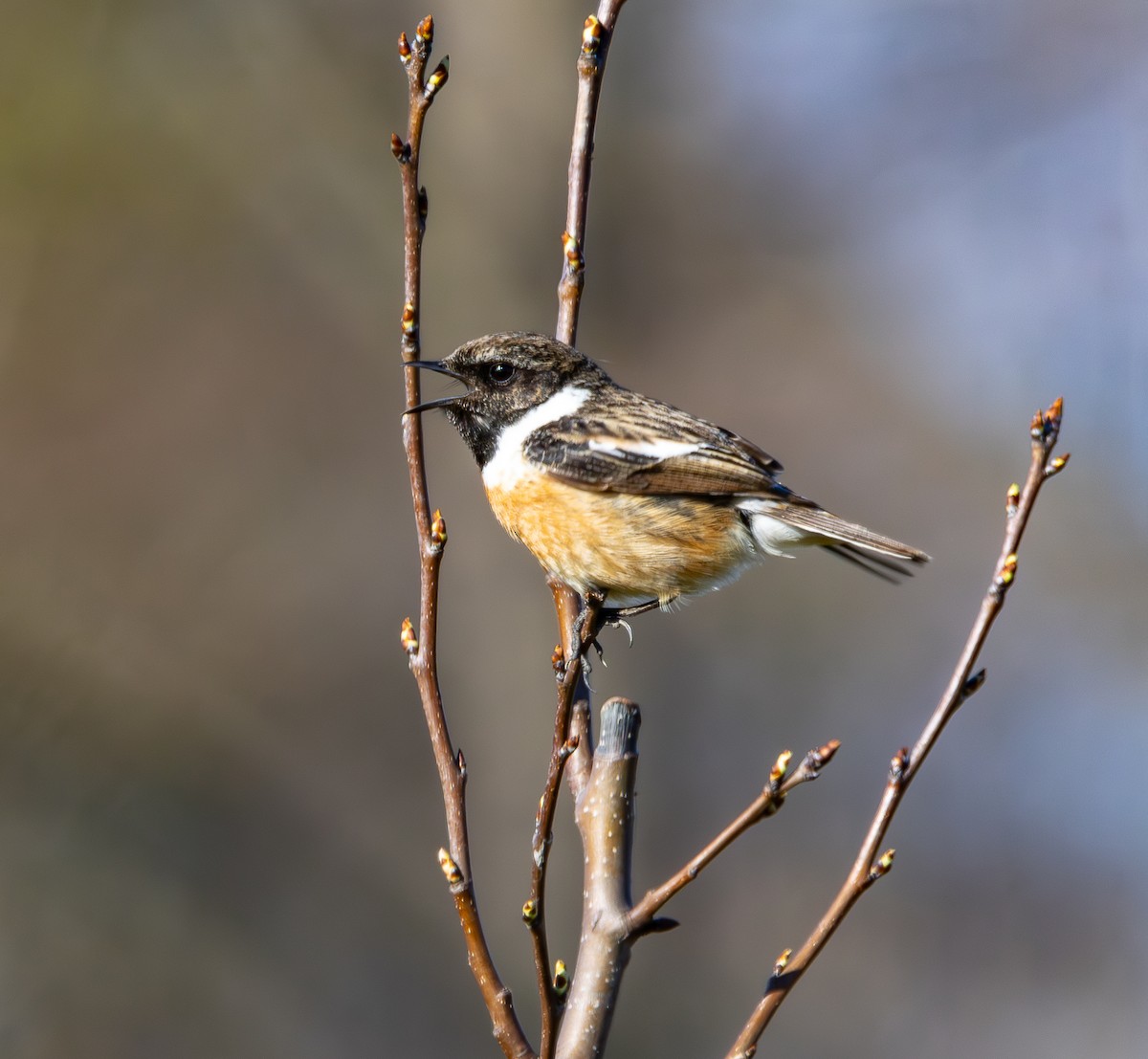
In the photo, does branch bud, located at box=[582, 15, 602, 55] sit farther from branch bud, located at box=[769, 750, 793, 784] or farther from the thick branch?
branch bud, located at box=[769, 750, 793, 784]

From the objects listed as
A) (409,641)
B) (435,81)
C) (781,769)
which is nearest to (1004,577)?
(781,769)

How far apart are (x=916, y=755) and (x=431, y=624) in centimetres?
93

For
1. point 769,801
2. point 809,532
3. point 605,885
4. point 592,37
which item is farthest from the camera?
point 809,532

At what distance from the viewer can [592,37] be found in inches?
128

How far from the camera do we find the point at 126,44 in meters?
11.4

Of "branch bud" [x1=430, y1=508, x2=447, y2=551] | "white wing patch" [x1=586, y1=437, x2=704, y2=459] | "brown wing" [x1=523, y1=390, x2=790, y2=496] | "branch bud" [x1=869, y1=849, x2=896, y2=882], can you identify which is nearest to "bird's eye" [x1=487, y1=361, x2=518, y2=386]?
"brown wing" [x1=523, y1=390, x2=790, y2=496]

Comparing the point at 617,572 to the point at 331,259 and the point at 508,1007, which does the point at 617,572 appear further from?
the point at 331,259

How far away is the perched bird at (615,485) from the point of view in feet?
12.7

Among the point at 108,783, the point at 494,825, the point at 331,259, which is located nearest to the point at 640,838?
the point at 494,825

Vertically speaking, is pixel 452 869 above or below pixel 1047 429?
below

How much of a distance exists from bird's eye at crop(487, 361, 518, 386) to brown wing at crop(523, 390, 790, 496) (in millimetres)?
233

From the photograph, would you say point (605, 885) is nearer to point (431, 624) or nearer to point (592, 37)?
point (431, 624)

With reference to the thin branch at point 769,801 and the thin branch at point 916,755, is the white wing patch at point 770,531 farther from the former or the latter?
the thin branch at point 769,801

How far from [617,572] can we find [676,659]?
6568mm
